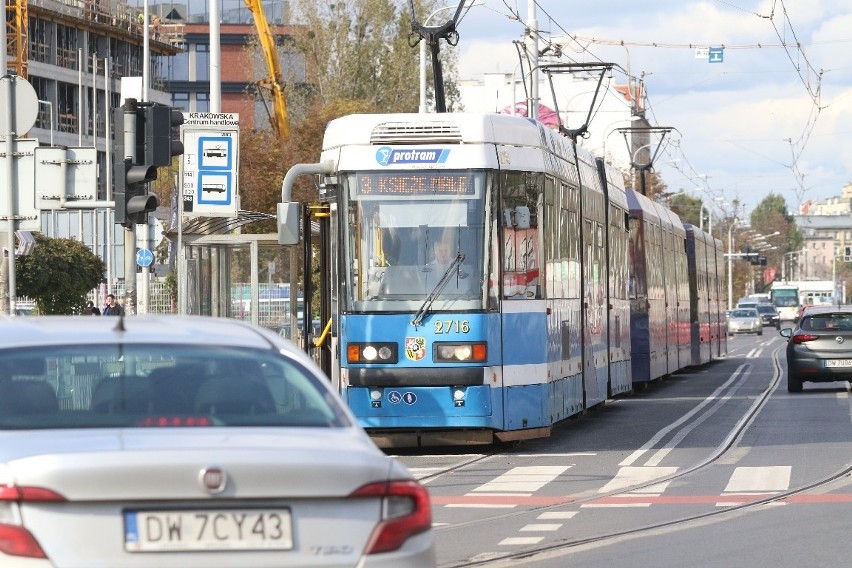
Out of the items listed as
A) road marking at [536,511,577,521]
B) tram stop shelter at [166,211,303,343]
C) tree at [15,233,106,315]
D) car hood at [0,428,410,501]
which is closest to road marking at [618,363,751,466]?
road marking at [536,511,577,521]

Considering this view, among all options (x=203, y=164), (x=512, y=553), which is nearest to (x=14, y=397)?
(x=512, y=553)

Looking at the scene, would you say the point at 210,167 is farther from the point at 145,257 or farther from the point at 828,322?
the point at 145,257

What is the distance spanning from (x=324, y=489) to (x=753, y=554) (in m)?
5.12

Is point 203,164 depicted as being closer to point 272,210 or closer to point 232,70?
point 272,210

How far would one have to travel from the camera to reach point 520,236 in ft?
56.0

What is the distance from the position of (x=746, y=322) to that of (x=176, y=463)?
90.8 metres

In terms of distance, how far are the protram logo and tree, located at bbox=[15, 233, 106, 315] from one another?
3645 centimetres

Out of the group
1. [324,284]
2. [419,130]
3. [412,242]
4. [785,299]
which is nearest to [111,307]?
[324,284]

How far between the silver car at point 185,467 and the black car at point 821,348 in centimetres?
2438

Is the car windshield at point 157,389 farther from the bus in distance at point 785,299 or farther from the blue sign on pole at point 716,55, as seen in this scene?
the bus in distance at point 785,299

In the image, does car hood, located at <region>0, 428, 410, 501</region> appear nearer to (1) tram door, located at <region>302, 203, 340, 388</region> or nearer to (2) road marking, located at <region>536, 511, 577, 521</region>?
(2) road marking, located at <region>536, 511, 577, 521</region>

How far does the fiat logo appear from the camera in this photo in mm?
5289

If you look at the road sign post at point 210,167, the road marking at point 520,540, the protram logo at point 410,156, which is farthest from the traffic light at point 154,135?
the road marking at point 520,540

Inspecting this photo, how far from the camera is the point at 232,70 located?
10656cm
